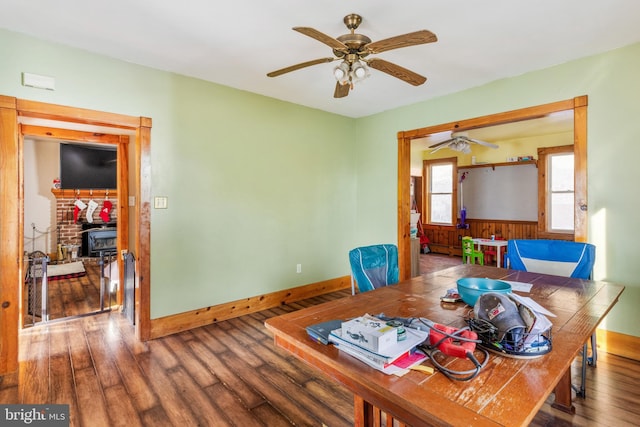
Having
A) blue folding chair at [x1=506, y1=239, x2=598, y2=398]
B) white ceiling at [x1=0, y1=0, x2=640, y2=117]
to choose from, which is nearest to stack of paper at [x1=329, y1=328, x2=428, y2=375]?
blue folding chair at [x1=506, y1=239, x2=598, y2=398]

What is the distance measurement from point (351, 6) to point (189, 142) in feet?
6.69

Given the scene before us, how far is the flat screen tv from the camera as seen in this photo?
6070mm

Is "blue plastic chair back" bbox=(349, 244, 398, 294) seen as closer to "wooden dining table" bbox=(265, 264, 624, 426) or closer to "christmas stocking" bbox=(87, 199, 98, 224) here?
"wooden dining table" bbox=(265, 264, 624, 426)

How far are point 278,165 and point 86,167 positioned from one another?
4545mm

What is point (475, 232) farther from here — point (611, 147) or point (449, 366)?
point (449, 366)

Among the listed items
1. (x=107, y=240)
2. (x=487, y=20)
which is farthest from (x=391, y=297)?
(x=107, y=240)

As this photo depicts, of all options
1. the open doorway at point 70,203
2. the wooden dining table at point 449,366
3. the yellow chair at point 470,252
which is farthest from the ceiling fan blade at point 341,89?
the open doorway at point 70,203

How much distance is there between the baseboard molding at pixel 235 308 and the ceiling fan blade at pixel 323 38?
282 centimetres

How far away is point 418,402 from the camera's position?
86 centimetres

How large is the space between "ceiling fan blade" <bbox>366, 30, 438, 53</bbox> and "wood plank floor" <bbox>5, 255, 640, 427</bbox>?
7.49ft

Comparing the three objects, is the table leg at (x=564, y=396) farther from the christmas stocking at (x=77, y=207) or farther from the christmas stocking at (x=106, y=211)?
the christmas stocking at (x=77, y=207)

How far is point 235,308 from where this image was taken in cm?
366

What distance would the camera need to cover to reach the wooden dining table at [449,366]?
844 millimetres

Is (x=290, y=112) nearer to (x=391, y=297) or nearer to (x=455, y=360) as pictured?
(x=391, y=297)
